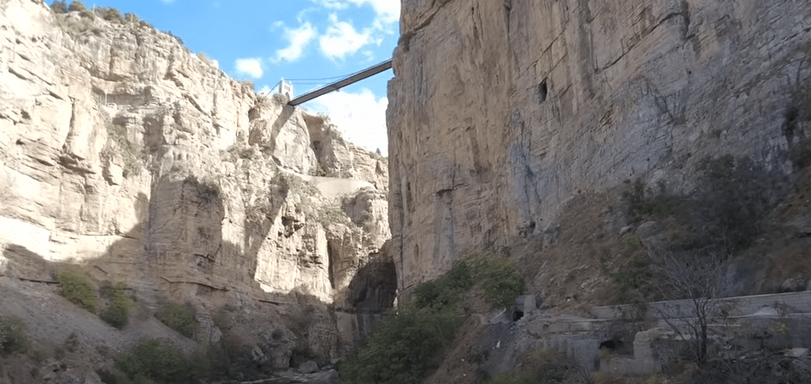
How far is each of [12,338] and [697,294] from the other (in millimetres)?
24146

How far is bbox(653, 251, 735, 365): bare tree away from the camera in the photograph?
10148 mm

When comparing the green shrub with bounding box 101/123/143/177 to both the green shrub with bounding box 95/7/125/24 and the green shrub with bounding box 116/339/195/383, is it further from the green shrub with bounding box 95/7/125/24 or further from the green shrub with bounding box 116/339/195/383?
the green shrub with bounding box 116/339/195/383

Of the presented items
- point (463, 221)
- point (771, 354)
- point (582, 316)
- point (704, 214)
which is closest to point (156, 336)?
point (463, 221)

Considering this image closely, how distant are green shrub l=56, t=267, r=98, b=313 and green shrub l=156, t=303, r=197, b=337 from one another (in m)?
4.06

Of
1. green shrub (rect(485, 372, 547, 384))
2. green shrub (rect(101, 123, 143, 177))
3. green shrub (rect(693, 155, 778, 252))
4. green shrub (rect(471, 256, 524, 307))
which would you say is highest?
green shrub (rect(101, 123, 143, 177))

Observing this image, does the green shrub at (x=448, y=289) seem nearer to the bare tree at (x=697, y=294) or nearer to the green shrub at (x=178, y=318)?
the bare tree at (x=697, y=294)

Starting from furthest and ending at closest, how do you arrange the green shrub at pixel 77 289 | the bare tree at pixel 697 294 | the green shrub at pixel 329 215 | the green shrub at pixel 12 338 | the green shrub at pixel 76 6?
the green shrub at pixel 329 215, the green shrub at pixel 76 6, the green shrub at pixel 77 289, the green shrub at pixel 12 338, the bare tree at pixel 697 294

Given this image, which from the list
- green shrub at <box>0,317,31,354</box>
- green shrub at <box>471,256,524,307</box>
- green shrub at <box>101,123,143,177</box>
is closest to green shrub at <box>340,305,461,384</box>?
green shrub at <box>471,256,524,307</box>

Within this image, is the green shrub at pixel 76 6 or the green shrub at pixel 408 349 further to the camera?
the green shrub at pixel 76 6

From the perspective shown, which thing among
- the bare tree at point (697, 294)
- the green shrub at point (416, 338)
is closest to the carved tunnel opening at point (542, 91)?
the green shrub at point (416, 338)

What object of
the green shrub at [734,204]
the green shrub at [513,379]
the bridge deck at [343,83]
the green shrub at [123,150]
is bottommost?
the green shrub at [513,379]

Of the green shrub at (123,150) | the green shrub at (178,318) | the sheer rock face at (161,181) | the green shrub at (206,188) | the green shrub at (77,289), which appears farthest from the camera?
the green shrub at (206,188)

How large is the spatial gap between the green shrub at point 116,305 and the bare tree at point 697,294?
27240 mm

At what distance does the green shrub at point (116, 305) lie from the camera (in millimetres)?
31797
